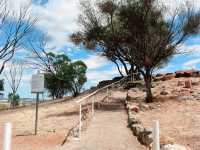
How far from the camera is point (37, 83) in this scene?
19.0 meters

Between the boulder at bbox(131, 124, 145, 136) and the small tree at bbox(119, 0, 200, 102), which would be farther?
the small tree at bbox(119, 0, 200, 102)

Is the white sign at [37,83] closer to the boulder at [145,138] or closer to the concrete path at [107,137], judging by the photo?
the concrete path at [107,137]

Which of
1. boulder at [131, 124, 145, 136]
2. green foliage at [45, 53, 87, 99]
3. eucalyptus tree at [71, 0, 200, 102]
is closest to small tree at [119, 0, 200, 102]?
eucalyptus tree at [71, 0, 200, 102]

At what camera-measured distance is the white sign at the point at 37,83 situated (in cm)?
1884

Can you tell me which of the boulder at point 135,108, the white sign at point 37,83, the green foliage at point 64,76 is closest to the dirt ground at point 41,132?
the white sign at point 37,83

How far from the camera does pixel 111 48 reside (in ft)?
111

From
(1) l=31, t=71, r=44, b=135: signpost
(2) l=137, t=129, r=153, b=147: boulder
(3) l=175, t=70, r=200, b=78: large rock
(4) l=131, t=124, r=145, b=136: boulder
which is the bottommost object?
(2) l=137, t=129, r=153, b=147: boulder

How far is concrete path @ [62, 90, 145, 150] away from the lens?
12250 mm

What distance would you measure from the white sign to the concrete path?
2.69m

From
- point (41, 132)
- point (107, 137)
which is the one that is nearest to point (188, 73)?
point (41, 132)

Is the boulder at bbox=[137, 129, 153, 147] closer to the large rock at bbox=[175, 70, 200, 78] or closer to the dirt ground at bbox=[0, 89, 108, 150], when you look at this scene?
the dirt ground at bbox=[0, 89, 108, 150]

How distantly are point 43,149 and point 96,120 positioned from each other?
17.6ft

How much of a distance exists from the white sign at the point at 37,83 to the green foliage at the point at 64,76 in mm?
32179

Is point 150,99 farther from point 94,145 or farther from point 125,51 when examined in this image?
point 94,145
